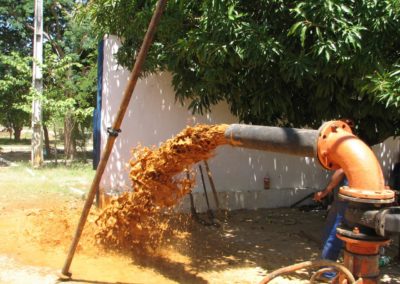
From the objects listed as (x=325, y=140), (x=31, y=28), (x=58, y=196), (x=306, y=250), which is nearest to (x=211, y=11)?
(x=325, y=140)

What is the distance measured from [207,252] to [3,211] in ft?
12.2

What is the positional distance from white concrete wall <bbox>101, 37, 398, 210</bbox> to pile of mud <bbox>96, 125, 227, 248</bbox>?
89.6 inches

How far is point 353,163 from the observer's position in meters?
2.26

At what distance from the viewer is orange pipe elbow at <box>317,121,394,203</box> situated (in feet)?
6.96

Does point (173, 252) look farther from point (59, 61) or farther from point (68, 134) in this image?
point (68, 134)

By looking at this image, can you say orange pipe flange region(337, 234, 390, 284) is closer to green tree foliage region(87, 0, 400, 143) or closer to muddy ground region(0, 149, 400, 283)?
green tree foliage region(87, 0, 400, 143)

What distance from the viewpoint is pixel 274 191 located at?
8648 millimetres

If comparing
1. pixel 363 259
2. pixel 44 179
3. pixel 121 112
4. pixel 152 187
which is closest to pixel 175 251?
pixel 152 187

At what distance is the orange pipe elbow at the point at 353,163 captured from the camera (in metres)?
2.12

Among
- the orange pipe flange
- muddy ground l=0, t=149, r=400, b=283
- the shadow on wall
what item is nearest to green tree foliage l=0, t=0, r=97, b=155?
muddy ground l=0, t=149, r=400, b=283

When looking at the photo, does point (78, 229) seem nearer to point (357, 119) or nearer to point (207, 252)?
point (207, 252)

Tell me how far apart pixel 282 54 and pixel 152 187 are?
1.94 metres

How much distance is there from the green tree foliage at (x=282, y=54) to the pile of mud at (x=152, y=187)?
104 cm

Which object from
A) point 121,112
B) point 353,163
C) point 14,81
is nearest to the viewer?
point 353,163
